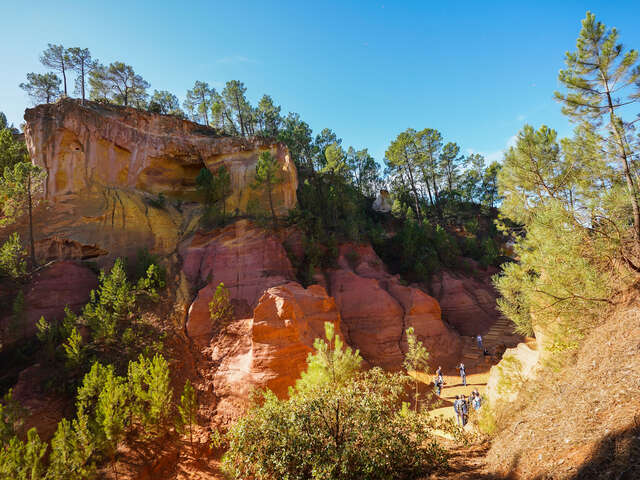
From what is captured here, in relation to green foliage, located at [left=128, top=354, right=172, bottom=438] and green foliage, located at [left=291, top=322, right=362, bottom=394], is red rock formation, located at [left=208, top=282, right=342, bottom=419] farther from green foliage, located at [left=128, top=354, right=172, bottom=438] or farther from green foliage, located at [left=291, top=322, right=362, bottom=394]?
green foliage, located at [left=291, top=322, right=362, bottom=394]

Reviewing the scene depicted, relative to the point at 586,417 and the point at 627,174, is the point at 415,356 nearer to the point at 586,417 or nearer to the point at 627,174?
the point at 586,417

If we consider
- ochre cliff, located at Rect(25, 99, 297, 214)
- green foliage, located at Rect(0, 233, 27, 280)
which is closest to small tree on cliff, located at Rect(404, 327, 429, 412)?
ochre cliff, located at Rect(25, 99, 297, 214)

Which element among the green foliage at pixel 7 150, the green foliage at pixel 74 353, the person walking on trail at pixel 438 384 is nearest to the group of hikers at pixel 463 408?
the person walking on trail at pixel 438 384

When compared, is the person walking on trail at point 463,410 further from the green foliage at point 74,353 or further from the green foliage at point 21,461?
the green foliage at point 74,353

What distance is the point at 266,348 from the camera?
16.0m

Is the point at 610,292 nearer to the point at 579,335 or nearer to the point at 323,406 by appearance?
the point at 579,335

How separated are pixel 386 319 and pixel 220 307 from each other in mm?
12253

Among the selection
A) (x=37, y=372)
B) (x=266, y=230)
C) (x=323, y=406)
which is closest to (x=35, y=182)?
(x=37, y=372)

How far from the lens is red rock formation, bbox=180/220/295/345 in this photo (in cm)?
1859

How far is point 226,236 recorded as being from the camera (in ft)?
77.6

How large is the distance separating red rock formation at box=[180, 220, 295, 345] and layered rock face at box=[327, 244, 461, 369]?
16.0 ft

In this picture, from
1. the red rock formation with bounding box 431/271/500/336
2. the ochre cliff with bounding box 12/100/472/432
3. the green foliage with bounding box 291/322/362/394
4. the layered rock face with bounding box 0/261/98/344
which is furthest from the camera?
the red rock formation with bounding box 431/271/500/336

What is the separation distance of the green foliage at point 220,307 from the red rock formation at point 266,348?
0.72 m

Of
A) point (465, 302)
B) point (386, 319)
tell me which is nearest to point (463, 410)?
point (386, 319)
